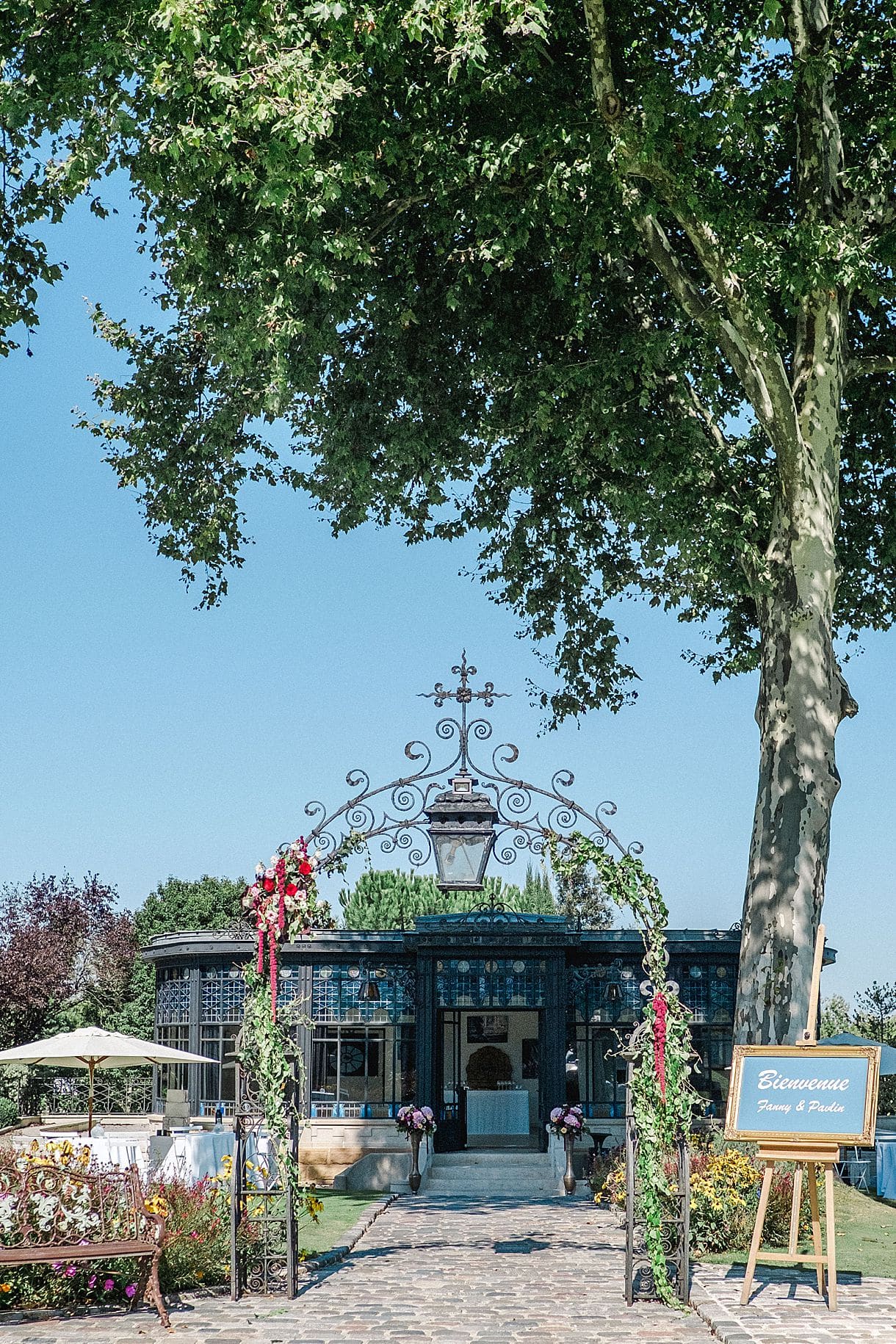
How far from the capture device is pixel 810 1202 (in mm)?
9664

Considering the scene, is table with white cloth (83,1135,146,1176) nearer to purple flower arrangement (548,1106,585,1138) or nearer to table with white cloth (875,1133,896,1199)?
purple flower arrangement (548,1106,585,1138)

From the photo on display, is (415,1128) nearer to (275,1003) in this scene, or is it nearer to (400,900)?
(275,1003)

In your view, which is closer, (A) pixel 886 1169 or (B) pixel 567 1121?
(A) pixel 886 1169

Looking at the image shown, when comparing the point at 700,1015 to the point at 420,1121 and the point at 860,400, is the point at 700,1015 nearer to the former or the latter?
the point at 420,1121

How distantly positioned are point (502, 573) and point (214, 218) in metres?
7.29

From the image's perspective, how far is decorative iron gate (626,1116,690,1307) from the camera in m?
9.52

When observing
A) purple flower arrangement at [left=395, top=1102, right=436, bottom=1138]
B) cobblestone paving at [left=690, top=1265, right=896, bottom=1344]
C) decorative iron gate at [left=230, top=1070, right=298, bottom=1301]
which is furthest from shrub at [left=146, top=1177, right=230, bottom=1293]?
purple flower arrangement at [left=395, top=1102, right=436, bottom=1138]

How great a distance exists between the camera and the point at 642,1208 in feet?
31.9

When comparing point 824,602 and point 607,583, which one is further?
point 607,583

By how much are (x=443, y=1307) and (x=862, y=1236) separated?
5.17 metres

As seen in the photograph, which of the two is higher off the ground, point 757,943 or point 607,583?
point 607,583

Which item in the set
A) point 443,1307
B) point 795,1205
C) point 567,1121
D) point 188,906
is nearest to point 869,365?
point 795,1205

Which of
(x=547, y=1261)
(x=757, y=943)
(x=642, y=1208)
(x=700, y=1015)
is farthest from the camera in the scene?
(x=700, y=1015)

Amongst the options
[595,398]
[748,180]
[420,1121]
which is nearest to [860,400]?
[748,180]
